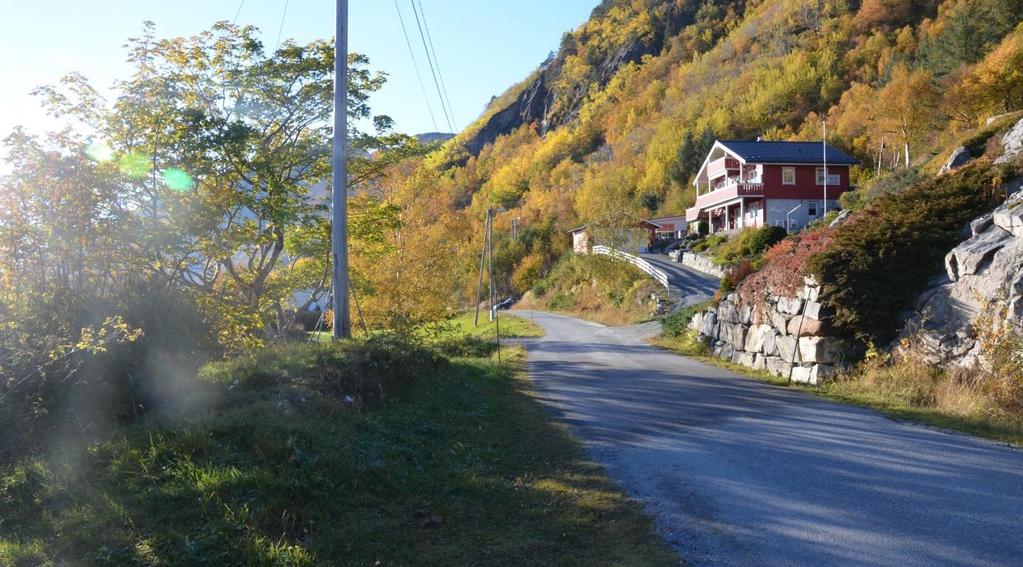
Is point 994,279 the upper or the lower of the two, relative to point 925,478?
upper

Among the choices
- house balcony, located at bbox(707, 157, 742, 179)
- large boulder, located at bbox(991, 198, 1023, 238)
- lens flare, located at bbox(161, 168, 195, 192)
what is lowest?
large boulder, located at bbox(991, 198, 1023, 238)

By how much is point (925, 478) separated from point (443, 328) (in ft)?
41.0

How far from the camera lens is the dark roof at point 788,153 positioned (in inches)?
2099

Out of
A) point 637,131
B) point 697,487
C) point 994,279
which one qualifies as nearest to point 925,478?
point 697,487

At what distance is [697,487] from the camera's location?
6.71 metres

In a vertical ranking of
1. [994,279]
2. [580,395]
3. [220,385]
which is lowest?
[580,395]

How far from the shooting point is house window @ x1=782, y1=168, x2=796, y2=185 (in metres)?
53.5

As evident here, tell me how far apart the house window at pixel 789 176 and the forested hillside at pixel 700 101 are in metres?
5.52

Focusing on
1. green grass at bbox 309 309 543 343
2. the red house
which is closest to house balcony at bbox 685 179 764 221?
the red house

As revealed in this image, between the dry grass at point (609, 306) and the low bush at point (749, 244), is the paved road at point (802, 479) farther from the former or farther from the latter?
the low bush at point (749, 244)

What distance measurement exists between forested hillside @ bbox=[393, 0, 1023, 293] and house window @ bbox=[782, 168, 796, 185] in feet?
18.1

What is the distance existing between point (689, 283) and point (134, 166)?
106ft

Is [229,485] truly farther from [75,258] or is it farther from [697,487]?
[75,258]

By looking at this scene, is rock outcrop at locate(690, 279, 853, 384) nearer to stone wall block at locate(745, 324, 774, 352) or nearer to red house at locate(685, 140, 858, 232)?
stone wall block at locate(745, 324, 774, 352)
